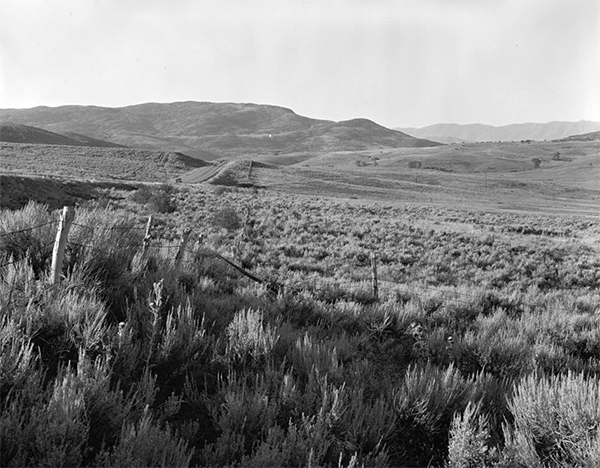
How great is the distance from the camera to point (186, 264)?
8.66 m

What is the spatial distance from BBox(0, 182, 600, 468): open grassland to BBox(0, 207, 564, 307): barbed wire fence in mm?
69

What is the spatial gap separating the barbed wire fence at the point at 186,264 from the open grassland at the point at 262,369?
69 millimetres

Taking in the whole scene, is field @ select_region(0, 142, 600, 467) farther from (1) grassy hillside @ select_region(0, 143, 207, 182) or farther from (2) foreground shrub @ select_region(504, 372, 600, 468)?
(1) grassy hillside @ select_region(0, 143, 207, 182)

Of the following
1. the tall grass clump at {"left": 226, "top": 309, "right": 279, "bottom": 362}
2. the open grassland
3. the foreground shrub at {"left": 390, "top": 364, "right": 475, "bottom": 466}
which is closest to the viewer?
the open grassland

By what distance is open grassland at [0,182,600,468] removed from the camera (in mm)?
2912

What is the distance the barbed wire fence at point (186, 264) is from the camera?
498 centimetres

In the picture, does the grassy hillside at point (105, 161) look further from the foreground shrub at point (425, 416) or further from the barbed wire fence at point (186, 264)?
the foreground shrub at point (425, 416)

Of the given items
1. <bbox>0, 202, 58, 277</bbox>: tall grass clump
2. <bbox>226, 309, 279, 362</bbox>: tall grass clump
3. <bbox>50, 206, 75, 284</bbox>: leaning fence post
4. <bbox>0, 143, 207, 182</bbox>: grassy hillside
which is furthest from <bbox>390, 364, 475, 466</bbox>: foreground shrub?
<bbox>0, 143, 207, 182</bbox>: grassy hillside

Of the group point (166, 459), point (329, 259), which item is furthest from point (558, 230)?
point (166, 459)

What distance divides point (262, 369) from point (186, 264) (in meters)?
4.85

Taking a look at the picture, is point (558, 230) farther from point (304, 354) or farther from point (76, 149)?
point (76, 149)

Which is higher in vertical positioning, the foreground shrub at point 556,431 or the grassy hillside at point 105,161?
the grassy hillside at point 105,161

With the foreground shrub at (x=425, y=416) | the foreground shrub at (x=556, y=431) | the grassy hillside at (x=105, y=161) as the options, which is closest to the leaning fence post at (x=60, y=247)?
the foreground shrub at (x=425, y=416)

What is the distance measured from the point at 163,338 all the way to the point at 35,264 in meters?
2.87
